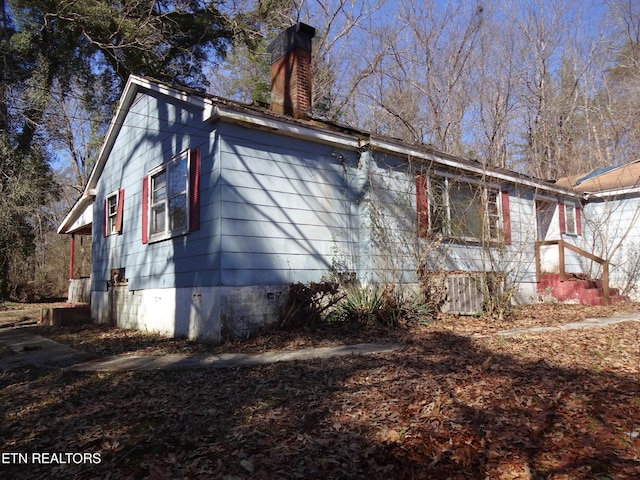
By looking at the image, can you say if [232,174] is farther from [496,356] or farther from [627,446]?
[627,446]

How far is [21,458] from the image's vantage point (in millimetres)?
3248

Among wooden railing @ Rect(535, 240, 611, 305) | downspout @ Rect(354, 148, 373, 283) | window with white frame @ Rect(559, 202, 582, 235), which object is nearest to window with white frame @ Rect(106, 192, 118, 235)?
downspout @ Rect(354, 148, 373, 283)

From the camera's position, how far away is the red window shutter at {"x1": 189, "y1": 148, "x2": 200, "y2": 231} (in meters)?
7.68

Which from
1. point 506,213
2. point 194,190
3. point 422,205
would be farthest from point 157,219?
point 506,213

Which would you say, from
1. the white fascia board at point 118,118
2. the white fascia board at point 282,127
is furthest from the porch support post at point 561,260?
the white fascia board at point 118,118

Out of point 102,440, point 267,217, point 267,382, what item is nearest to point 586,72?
point 267,217

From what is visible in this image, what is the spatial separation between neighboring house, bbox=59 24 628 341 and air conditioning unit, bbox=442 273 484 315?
0.14 metres

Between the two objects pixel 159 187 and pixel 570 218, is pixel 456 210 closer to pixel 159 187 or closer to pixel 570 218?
pixel 570 218

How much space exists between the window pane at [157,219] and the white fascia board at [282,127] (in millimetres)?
A: 2573

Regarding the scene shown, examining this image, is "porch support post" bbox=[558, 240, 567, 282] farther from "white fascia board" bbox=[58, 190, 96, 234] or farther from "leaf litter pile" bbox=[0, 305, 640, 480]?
"white fascia board" bbox=[58, 190, 96, 234]

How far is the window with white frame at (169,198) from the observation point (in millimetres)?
8273

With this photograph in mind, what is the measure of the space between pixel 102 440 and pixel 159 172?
21.7ft

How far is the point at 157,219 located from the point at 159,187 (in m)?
0.63

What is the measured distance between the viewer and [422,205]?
945 centimetres
